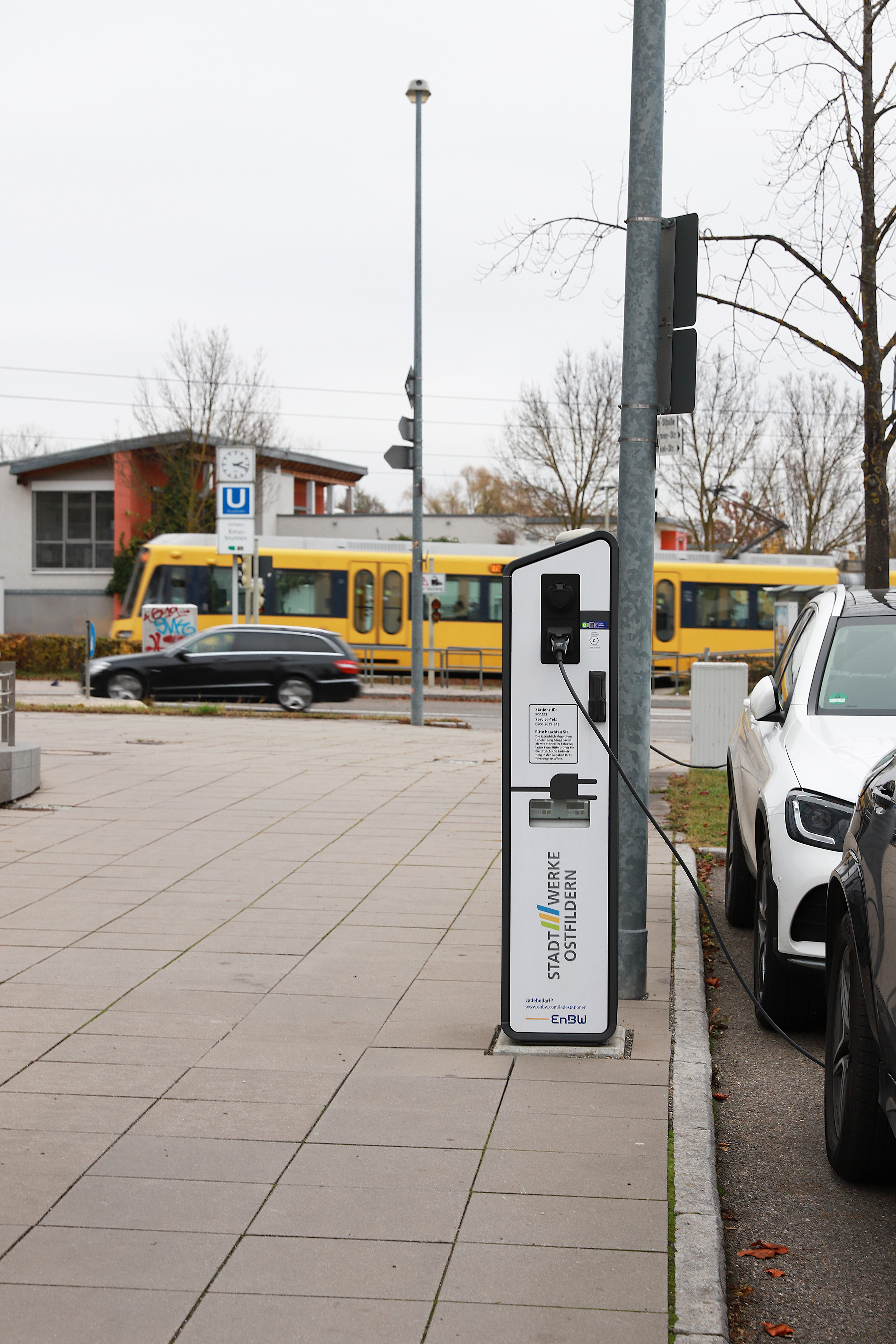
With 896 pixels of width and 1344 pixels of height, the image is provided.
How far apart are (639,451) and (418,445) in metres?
16.1

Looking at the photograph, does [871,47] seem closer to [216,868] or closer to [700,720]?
[700,720]

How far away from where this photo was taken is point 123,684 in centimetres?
2355

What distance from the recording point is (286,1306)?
122 inches

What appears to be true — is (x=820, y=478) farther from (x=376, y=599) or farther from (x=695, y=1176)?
(x=695, y=1176)

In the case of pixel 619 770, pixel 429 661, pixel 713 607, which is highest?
pixel 713 607

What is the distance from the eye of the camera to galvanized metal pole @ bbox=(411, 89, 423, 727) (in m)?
21.5

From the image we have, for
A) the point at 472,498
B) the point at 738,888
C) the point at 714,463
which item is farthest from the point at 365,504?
the point at 738,888

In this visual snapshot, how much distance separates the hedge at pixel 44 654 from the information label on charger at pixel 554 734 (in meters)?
25.5

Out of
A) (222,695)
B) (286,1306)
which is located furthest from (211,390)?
(286,1306)

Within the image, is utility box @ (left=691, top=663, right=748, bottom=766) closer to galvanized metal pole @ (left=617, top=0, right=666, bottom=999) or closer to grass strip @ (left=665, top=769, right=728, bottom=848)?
grass strip @ (left=665, top=769, right=728, bottom=848)

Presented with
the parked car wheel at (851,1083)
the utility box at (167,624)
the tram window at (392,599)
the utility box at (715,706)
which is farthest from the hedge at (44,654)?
the parked car wheel at (851,1083)

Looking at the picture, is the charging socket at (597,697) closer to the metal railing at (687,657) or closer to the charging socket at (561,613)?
the charging socket at (561,613)

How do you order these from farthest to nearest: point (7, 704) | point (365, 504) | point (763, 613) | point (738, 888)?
point (365, 504)
point (763, 613)
point (7, 704)
point (738, 888)

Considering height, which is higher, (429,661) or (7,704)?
(7,704)
